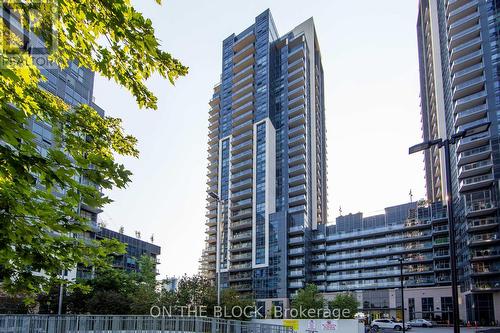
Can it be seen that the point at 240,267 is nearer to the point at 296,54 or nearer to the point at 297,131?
the point at 297,131

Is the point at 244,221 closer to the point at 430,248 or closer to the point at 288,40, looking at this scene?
the point at 430,248

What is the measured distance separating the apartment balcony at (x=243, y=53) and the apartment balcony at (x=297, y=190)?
39.1m

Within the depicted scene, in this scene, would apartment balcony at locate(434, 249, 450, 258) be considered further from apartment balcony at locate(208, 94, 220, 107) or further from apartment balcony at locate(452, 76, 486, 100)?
apartment balcony at locate(208, 94, 220, 107)

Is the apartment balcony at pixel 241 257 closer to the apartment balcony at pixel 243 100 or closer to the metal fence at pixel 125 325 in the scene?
the apartment balcony at pixel 243 100

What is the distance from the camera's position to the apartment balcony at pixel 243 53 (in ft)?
403

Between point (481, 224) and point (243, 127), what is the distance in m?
59.3

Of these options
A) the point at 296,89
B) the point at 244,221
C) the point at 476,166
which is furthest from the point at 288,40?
the point at 476,166

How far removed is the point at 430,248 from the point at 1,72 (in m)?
100

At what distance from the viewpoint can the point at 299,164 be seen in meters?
109

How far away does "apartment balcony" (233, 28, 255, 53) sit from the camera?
123719 mm

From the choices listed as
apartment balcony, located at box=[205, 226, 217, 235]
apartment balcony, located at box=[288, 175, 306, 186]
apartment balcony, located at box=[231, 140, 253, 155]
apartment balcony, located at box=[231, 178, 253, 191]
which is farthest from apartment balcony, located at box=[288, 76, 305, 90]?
apartment balcony, located at box=[205, 226, 217, 235]

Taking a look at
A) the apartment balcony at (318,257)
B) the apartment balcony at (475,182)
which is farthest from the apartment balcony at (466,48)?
the apartment balcony at (318,257)

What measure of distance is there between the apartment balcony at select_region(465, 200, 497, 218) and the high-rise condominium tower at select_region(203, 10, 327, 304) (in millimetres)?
36586

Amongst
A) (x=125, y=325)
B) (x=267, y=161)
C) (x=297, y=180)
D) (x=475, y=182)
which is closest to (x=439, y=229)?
(x=475, y=182)
